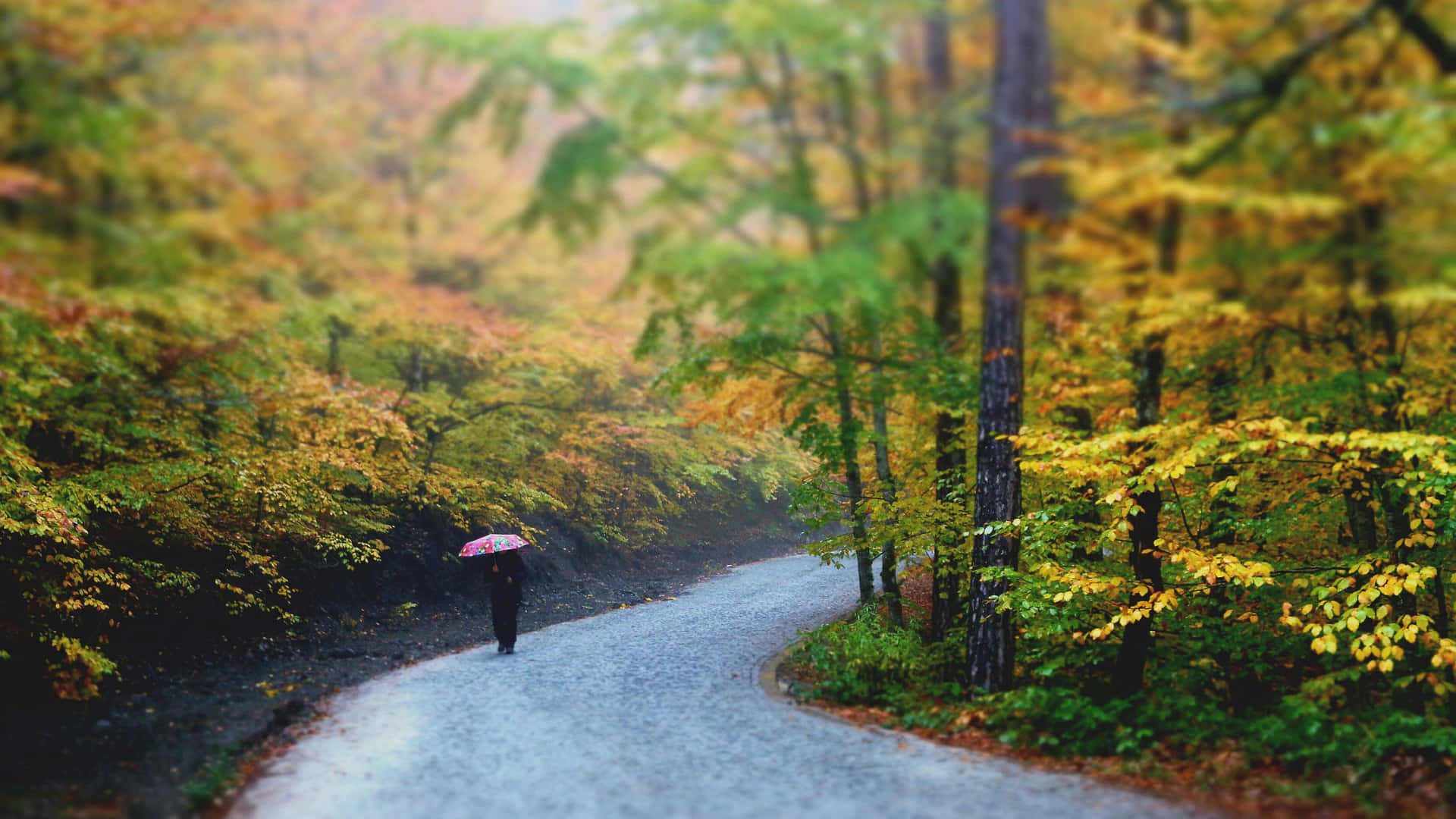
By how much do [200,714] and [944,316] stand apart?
8.94 meters

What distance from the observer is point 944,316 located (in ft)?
33.0

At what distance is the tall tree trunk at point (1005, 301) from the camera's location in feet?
24.2

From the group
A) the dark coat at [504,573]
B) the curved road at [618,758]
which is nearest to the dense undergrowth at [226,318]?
the dark coat at [504,573]

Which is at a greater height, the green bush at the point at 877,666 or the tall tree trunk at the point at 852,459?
the tall tree trunk at the point at 852,459

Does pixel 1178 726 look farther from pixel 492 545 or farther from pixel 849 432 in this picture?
pixel 492 545

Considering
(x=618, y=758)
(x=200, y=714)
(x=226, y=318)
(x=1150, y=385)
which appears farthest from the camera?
(x=226, y=318)

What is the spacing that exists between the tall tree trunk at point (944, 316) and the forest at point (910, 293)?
0.18ft

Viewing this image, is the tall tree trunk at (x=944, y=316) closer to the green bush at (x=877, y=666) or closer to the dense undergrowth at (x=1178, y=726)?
the green bush at (x=877, y=666)

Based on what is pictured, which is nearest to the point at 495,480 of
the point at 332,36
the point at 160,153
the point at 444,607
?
the point at 444,607

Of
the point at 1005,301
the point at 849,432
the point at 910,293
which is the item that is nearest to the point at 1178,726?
the point at 1005,301

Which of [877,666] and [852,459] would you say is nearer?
[877,666]

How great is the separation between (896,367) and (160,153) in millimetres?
8048

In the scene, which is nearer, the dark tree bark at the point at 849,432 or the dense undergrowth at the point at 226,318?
the dense undergrowth at the point at 226,318

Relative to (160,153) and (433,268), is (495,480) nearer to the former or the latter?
(433,268)
